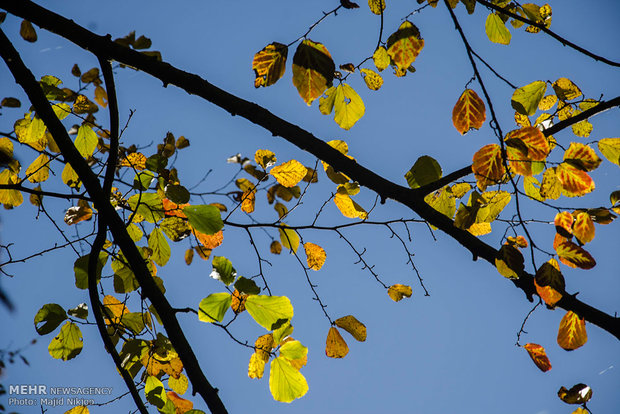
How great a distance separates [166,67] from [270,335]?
3.30 feet

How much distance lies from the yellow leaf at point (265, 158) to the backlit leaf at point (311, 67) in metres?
0.52

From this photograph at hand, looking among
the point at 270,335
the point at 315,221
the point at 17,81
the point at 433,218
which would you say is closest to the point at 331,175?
the point at 315,221

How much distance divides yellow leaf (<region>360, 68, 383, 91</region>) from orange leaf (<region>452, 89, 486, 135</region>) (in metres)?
0.43

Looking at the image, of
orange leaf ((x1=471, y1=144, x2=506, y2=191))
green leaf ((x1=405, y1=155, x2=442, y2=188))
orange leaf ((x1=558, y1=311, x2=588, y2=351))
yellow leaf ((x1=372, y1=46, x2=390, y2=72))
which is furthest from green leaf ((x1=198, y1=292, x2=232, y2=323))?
orange leaf ((x1=558, y1=311, x2=588, y2=351))

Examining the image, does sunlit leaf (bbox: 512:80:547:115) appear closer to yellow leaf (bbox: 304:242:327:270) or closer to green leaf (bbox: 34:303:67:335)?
yellow leaf (bbox: 304:242:327:270)

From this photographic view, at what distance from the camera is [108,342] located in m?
1.18

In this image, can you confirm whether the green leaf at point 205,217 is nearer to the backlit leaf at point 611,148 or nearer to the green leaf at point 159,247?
the green leaf at point 159,247

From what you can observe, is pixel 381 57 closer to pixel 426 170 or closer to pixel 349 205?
pixel 426 170

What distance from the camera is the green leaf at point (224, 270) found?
4.19 feet

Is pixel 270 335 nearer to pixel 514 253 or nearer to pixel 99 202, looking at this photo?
pixel 99 202

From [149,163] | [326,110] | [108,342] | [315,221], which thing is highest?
[149,163]

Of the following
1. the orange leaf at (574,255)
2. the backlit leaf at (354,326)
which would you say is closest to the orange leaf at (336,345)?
the backlit leaf at (354,326)

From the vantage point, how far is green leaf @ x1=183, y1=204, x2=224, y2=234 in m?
1.28

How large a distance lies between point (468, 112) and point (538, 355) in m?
0.98
